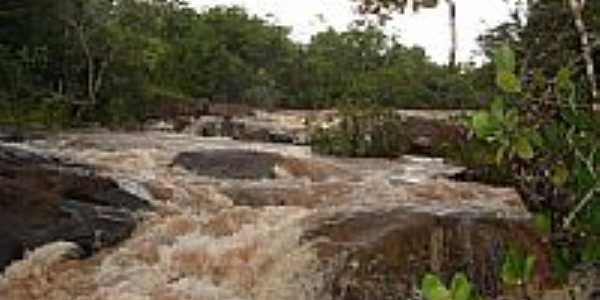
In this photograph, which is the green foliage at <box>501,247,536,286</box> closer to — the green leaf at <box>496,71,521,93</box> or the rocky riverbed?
the green leaf at <box>496,71,521,93</box>

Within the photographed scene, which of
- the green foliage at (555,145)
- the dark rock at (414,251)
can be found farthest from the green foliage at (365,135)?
the green foliage at (555,145)

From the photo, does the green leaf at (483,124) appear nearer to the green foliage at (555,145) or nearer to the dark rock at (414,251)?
the green foliage at (555,145)

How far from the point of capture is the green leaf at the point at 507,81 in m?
2.11

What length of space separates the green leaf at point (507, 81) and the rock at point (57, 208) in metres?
6.95

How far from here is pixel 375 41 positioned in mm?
33125

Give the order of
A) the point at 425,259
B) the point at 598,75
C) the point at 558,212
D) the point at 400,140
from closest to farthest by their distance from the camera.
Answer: the point at 558,212 → the point at 598,75 → the point at 425,259 → the point at 400,140

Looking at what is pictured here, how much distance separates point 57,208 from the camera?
364 inches

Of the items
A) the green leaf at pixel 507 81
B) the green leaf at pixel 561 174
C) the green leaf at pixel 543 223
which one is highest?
the green leaf at pixel 507 81

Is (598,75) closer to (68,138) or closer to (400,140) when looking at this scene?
(400,140)

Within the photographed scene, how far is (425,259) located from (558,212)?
186 inches

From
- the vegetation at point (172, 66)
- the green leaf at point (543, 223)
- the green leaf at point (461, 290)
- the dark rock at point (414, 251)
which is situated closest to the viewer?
the green leaf at point (461, 290)

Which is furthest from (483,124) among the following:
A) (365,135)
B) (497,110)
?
(365,135)

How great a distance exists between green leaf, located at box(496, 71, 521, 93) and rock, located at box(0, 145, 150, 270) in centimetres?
695

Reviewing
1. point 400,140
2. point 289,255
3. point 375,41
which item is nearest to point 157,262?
point 289,255
